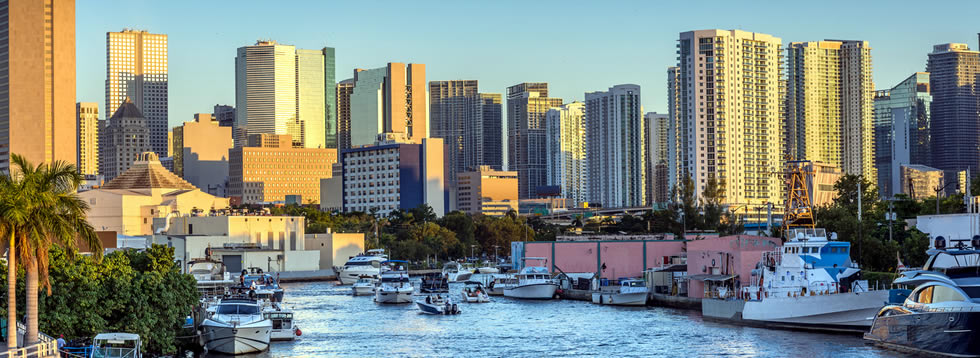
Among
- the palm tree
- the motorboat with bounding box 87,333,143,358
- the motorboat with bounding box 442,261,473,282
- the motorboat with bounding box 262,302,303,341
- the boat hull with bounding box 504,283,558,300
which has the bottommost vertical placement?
the motorboat with bounding box 442,261,473,282

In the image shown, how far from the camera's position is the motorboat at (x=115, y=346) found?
40.8 metres

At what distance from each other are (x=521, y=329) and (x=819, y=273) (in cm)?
1682

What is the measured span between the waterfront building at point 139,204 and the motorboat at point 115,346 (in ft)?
378

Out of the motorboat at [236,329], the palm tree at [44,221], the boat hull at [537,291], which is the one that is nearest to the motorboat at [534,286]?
the boat hull at [537,291]

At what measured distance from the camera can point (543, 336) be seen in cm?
6344

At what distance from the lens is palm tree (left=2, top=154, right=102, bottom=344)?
1384 inches

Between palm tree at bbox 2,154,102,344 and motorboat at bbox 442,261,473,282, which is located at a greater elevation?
palm tree at bbox 2,154,102,344

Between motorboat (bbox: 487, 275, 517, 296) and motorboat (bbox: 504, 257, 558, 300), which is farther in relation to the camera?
motorboat (bbox: 487, 275, 517, 296)

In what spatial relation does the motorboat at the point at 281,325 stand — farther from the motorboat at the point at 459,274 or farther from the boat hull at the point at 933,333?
the motorboat at the point at 459,274

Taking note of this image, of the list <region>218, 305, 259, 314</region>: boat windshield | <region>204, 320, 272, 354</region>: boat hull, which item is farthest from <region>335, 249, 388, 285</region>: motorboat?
<region>204, 320, 272, 354</region>: boat hull

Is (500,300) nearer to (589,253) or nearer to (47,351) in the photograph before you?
(589,253)

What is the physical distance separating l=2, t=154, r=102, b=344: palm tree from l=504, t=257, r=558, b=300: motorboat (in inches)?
2403

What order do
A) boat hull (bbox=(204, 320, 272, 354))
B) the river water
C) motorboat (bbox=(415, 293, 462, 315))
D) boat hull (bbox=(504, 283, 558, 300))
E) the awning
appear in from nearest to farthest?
1. boat hull (bbox=(204, 320, 272, 354))
2. the river water
3. the awning
4. motorboat (bbox=(415, 293, 462, 315))
5. boat hull (bbox=(504, 283, 558, 300))

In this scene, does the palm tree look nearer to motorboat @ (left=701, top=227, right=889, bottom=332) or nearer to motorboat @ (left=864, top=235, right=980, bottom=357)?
motorboat @ (left=864, top=235, right=980, bottom=357)
